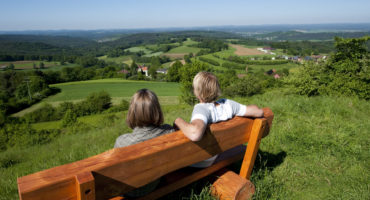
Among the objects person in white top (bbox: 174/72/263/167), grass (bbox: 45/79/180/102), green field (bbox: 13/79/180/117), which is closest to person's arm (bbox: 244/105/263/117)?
person in white top (bbox: 174/72/263/167)

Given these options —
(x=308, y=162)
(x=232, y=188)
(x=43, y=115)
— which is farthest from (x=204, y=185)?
(x=43, y=115)

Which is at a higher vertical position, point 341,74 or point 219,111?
point 219,111

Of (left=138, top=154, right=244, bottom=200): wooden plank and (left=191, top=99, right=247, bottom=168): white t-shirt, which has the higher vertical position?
(left=191, top=99, right=247, bottom=168): white t-shirt

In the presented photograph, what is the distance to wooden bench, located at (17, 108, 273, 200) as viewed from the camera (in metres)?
1.02

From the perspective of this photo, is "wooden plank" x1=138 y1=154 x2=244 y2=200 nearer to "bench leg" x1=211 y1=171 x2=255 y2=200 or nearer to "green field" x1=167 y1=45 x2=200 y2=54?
"bench leg" x1=211 y1=171 x2=255 y2=200

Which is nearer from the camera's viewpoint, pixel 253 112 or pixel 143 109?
pixel 143 109

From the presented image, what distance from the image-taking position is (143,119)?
182cm

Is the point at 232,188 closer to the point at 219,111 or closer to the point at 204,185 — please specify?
the point at 204,185

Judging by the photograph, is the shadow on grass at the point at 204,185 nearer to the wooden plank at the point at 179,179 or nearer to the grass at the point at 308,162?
the grass at the point at 308,162

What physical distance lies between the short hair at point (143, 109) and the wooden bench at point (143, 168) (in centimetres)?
40

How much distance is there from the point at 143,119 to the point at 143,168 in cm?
58

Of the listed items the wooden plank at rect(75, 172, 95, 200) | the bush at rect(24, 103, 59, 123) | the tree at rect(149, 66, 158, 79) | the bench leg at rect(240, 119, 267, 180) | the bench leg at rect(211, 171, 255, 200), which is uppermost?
the wooden plank at rect(75, 172, 95, 200)

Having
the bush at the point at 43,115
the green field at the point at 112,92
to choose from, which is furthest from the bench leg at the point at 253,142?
the bush at the point at 43,115

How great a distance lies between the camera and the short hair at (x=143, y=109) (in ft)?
5.90
